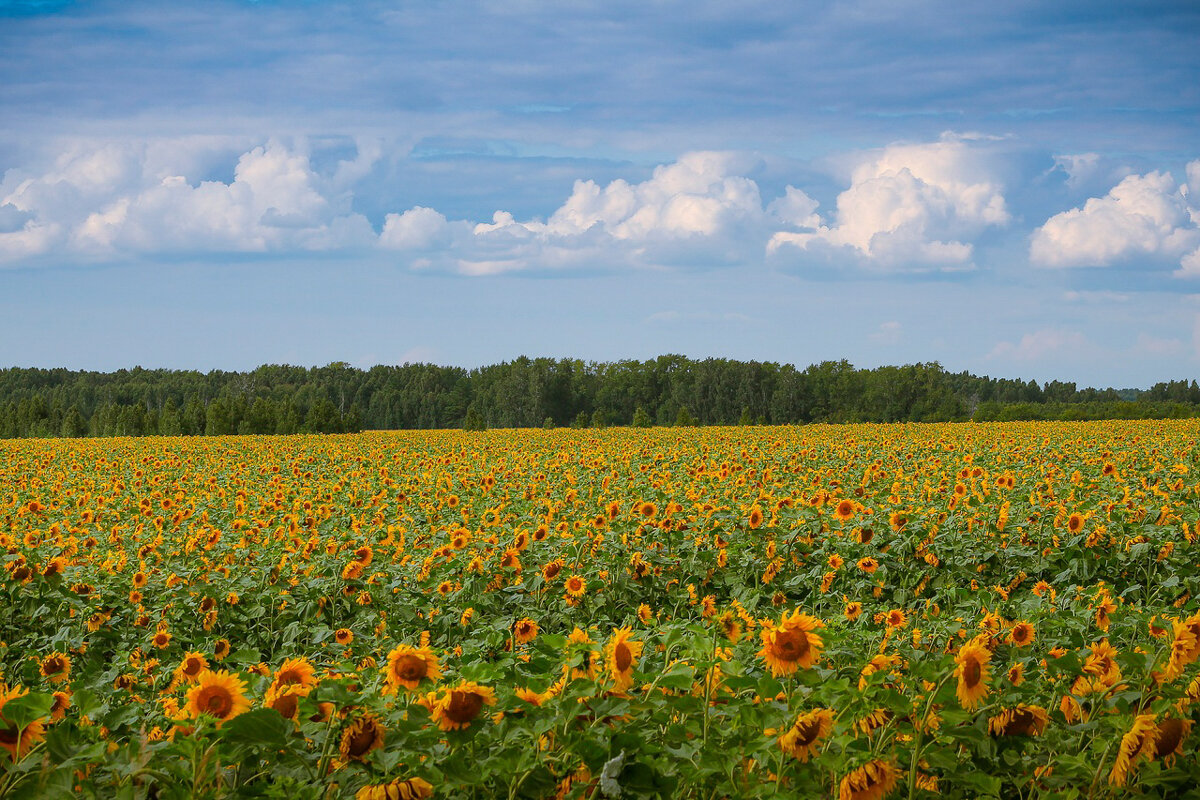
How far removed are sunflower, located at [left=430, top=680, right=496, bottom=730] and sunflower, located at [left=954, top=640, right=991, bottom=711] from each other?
4.46 ft

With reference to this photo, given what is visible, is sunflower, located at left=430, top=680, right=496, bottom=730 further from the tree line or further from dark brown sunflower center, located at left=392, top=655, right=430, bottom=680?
the tree line

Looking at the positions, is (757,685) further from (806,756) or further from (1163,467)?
(1163,467)

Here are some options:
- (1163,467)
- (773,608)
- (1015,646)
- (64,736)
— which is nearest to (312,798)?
(64,736)

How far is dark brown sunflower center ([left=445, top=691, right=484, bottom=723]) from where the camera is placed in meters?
2.63

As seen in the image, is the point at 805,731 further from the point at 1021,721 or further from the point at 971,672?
the point at 1021,721

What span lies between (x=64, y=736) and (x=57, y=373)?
117 metres

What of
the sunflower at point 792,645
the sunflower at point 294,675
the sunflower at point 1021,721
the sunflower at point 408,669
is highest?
the sunflower at point 792,645

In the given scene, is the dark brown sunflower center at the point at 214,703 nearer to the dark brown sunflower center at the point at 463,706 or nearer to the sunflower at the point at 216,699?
the sunflower at the point at 216,699

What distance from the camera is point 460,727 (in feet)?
8.73

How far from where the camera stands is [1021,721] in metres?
3.10

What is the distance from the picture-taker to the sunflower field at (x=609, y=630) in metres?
2.69

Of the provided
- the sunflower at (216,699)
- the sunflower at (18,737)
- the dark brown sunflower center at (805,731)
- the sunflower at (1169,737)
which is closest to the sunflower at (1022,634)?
the sunflower at (1169,737)

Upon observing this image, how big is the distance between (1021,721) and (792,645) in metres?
0.85

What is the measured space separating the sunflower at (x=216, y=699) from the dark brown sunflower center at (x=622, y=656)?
1.05 m
